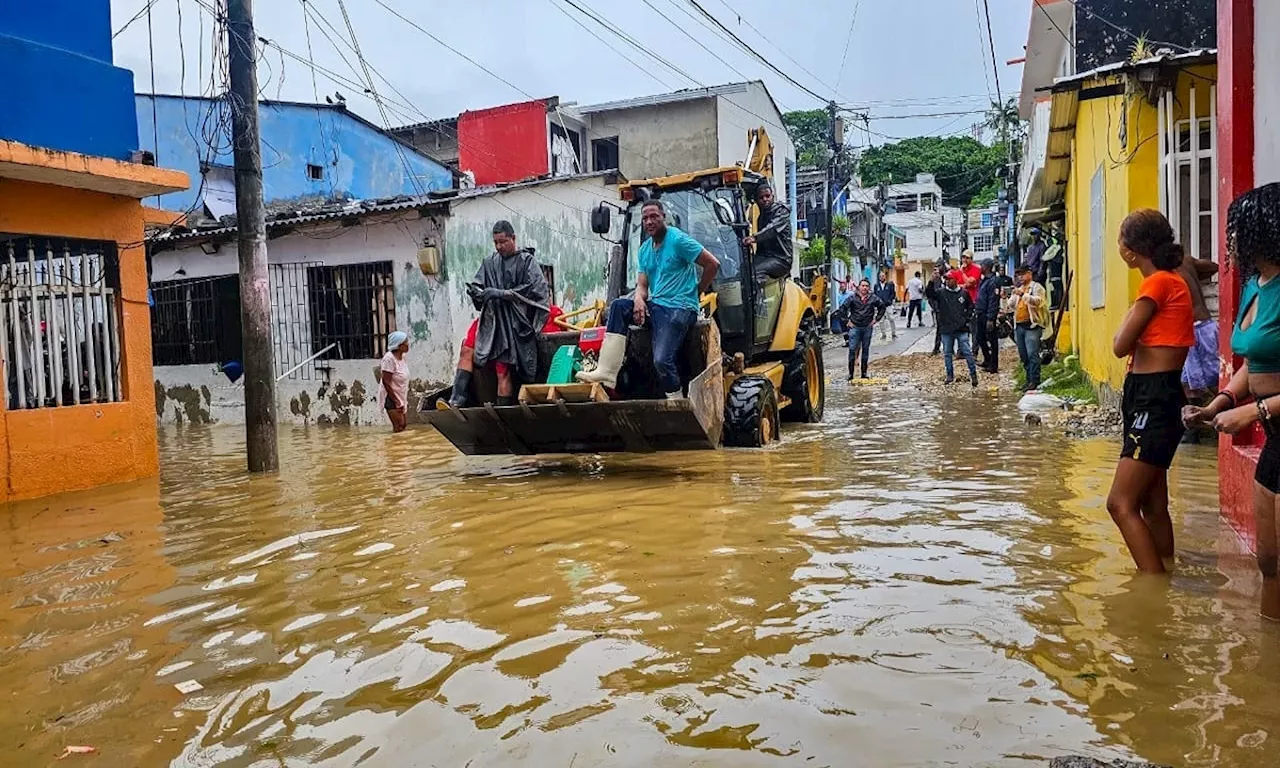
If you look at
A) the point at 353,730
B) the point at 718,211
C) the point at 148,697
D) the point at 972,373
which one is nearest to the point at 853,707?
the point at 353,730

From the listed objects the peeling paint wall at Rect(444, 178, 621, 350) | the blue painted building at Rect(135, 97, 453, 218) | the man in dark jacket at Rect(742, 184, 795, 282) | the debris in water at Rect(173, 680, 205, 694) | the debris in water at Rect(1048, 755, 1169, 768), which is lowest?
the debris in water at Rect(173, 680, 205, 694)

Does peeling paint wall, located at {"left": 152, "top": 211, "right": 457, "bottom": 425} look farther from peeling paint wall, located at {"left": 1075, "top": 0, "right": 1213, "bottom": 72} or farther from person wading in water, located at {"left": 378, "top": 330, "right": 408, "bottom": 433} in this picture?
peeling paint wall, located at {"left": 1075, "top": 0, "right": 1213, "bottom": 72}

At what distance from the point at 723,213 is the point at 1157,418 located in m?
5.45

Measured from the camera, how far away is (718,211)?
8.93 metres

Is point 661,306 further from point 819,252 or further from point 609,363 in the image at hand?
point 819,252

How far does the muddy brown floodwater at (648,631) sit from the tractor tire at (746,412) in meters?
1.43

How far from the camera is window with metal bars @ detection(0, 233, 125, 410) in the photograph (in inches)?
328

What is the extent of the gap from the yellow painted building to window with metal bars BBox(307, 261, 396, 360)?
10.2 m

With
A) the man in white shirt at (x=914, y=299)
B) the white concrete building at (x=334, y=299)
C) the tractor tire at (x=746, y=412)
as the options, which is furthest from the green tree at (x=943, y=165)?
the tractor tire at (x=746, y=412)

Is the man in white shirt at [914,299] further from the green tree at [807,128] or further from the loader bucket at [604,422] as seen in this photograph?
the loader bucket at [604,422]

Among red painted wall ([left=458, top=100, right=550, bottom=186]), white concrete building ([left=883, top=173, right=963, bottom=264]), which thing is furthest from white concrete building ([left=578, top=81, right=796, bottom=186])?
white concrete building ([left=883, top=173, right=963, bottom=264])

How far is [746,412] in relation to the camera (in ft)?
26.7

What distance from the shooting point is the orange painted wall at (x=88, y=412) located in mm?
8125

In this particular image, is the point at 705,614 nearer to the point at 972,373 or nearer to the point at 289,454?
the point at 289,454
